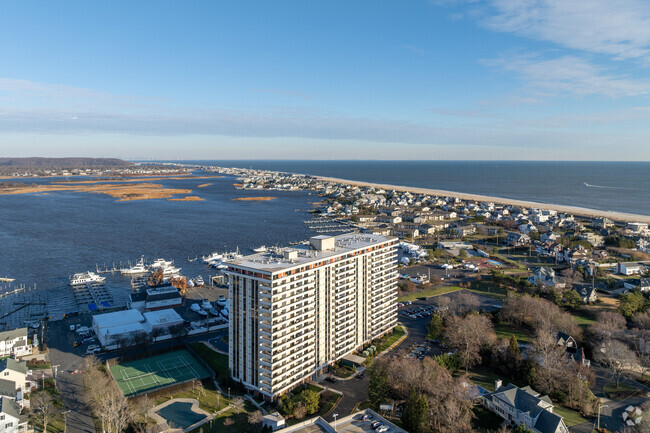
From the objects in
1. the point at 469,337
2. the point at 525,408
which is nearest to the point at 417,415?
the point at 525,408

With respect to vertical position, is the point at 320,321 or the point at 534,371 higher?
the point at 320,321

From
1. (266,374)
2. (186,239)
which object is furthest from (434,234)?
(266,374)

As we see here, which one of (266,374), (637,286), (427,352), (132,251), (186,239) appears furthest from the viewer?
(186,239)

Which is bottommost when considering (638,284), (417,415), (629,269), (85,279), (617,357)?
(417,415)

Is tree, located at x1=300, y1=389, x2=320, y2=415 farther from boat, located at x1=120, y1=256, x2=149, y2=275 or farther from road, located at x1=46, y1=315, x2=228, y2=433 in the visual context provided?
boat, located at x1=120, y1=256, x2=149, y2=275

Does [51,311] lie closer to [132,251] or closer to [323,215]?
[132,251]

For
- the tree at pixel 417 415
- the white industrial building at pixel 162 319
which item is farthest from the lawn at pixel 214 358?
the tree at pixel 417 415

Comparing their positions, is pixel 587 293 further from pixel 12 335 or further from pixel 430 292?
pixel 12 335
